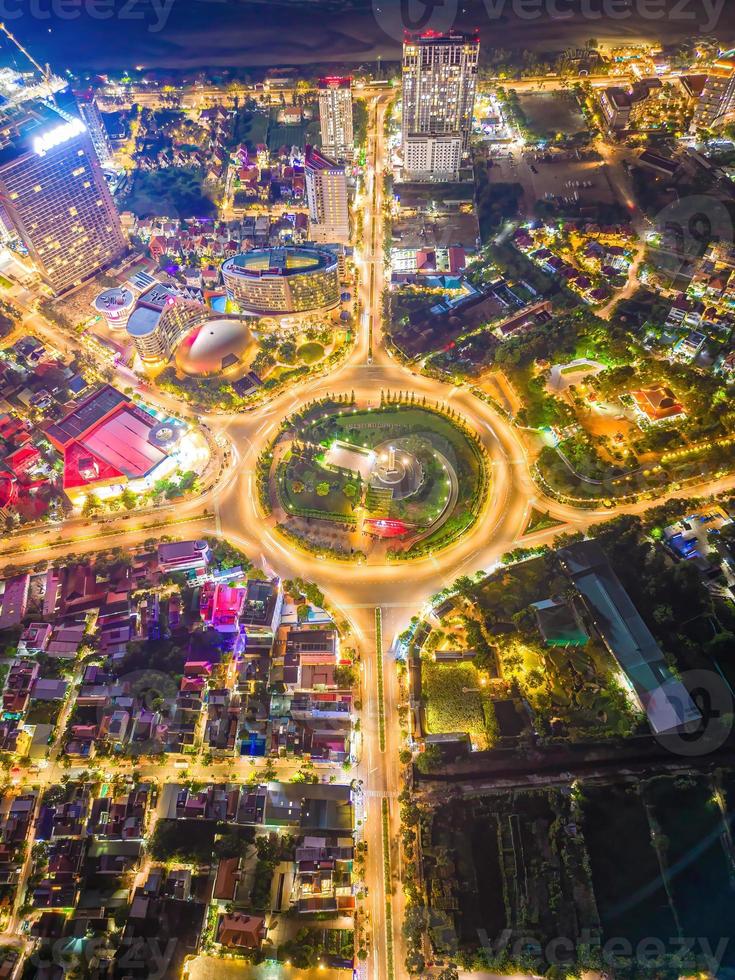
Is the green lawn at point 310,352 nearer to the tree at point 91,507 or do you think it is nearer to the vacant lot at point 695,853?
the tree at point 91,507

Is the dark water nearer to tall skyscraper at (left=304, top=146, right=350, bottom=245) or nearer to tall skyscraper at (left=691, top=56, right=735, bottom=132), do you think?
tall skyscraper at (left=691, top=56, right=735, bottom=132)

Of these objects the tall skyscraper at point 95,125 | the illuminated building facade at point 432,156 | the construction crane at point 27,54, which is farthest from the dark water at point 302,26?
the illuminated building facade at point 432,156

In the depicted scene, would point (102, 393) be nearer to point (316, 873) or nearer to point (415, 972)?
point (316, 873)

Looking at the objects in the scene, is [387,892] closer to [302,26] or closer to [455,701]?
[455,701]

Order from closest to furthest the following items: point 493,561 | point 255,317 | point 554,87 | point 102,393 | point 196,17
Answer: point 493,561
point 102,393
point 255,317
point 554,87
point 196,17

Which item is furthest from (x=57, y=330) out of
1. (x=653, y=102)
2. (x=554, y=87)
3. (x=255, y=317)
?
(x=653, y=102)

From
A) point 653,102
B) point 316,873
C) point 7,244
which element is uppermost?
point 653,102

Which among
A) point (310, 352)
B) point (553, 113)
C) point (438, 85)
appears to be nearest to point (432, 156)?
point (438, 85)
